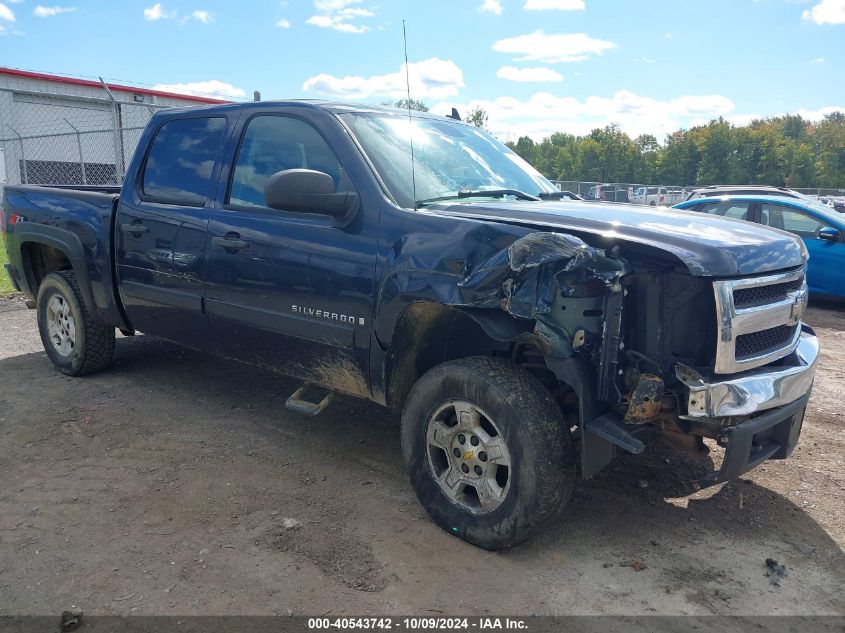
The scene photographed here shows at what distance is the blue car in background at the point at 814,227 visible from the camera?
9141 millimetres

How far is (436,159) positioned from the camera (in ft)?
13.1

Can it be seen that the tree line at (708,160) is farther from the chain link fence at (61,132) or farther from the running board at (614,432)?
the running board at (614,432)

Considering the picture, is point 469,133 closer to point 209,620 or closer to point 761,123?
point 209,620

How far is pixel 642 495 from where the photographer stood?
12.4 feet

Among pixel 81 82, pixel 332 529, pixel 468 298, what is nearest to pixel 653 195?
pixel 81 82

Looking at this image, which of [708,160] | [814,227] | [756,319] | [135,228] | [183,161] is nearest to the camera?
[756,319]

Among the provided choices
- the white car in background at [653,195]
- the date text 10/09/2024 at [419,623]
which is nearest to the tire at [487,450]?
the date text 10/09/2024 at [419,623]

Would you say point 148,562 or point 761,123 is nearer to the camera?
point 148,562

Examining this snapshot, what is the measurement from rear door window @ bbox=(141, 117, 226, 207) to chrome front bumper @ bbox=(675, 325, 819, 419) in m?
3.17

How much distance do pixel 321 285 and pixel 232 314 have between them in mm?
820

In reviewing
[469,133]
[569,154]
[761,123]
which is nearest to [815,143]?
[761,123]

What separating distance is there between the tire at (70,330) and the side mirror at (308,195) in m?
2.75

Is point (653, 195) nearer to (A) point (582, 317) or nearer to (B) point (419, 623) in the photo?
(A) point (582, 317)

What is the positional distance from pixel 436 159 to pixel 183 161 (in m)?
1.87
